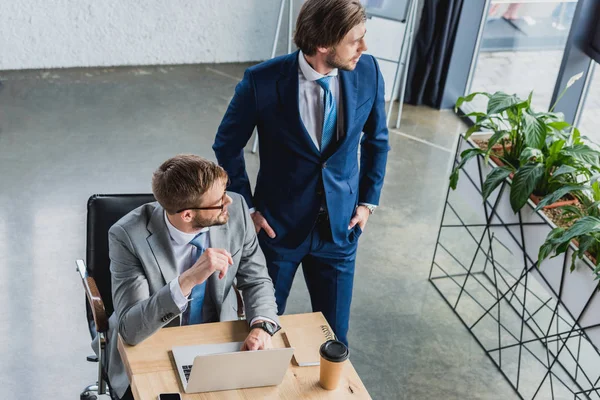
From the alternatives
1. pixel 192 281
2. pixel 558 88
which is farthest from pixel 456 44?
Result: pixel 192 281

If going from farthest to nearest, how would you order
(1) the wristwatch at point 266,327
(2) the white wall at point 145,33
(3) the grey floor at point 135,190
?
1. (2) the white wall at point 145,33
2. (3) the grey floor at point 135,190
3. (1) the wristwatch at point 266,327

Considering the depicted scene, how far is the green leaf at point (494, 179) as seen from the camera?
365 cm

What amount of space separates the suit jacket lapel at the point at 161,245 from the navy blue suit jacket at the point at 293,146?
1.71 ft

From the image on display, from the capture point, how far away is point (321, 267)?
3.21m

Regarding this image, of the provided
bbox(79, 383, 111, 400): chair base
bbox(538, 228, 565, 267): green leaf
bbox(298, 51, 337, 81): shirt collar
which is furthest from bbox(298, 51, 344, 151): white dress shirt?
bbox(79, 383, 111, 400): chair base

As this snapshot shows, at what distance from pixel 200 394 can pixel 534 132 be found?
2.03 meters

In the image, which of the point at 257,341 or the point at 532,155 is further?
the point at 532,155

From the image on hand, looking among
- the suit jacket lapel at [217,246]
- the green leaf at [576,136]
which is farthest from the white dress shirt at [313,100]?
the green leaf at [576,136]

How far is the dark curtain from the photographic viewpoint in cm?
620

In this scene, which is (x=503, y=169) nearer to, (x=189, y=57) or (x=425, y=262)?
(x=425, y=262)

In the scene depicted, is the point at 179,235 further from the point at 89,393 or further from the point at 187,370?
the point at 89,393

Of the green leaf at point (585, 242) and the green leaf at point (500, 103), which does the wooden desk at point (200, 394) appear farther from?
the green leaf at point (500, 103)

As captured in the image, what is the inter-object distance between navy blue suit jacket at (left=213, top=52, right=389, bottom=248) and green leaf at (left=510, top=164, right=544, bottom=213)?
728mm

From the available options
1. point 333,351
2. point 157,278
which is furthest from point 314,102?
point 333,351
